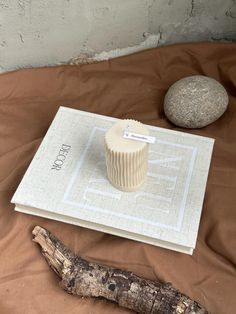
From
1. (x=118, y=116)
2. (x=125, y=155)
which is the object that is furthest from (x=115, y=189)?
(x=118, y=116)

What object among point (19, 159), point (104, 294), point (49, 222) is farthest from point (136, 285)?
point (19, 159)

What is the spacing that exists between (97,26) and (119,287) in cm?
95

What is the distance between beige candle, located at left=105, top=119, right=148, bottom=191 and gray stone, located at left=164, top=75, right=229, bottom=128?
0.37 m

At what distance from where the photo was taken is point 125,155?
1157mm

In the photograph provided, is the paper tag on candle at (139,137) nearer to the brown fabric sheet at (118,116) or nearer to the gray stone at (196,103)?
the brown fabric sheet at (118,116)

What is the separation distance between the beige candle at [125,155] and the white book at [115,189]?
0.06 metres

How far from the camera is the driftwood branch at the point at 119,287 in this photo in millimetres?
1160

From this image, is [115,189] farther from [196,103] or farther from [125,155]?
[196,103]

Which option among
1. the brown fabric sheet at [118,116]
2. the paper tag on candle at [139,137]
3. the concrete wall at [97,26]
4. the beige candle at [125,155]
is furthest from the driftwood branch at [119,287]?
the concrete wall at [97,26]

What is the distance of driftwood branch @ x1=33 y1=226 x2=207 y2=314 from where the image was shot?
116cm

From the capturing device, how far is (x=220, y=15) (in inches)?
70.1

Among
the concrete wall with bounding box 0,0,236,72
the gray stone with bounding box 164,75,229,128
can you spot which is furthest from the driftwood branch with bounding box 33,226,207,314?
the concrete wall with bounding box 0,0,236,72

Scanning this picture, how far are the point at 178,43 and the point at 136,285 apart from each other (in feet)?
3.24

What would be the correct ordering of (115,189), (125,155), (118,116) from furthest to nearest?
(118,116) → (115,189) → (125,155)
